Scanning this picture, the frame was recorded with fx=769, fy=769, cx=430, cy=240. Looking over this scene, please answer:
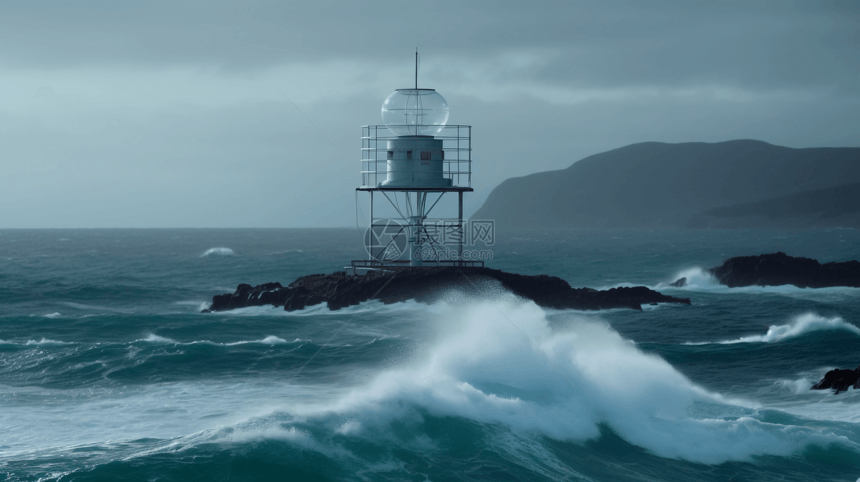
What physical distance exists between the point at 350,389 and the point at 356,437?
4064mm

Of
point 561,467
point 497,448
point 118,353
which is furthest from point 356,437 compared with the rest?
point 118,353

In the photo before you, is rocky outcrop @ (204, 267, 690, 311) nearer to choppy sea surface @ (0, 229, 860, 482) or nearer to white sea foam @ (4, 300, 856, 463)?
choppy sea surface @ (0, 229, 860, 482)

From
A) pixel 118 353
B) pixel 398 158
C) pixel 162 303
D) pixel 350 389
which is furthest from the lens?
pixel 162 303

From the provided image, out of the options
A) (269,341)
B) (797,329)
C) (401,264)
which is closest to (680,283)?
(797,329)

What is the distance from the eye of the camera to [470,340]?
1598 centimetres

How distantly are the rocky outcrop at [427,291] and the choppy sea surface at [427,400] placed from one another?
0.96 meters

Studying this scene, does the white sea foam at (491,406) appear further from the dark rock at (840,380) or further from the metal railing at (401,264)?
the metal railing at (401,264)

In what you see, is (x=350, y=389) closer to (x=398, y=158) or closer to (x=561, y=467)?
(x=561, y=467)

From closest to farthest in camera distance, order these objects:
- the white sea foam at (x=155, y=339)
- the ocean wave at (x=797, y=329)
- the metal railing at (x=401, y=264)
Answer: the white sea foam at (x=155, y=339)
the ocean wave at (x=797, y=329)
the metal railing at (x=401, y=264)

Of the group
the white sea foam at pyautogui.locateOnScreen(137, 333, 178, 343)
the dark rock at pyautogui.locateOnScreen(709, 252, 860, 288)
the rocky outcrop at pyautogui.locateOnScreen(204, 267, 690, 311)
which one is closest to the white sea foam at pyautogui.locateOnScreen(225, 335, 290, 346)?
the white sea foam at pyautogui.locateOnScreen(137, 333, 178, 343)

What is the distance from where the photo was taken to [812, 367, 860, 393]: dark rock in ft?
53.3

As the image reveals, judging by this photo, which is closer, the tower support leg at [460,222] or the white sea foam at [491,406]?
the white sea foam at [491,406]

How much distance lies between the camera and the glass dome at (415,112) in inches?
1027

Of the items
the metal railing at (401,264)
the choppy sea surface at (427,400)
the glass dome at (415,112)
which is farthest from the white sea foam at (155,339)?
the glass dome at (415,112)
